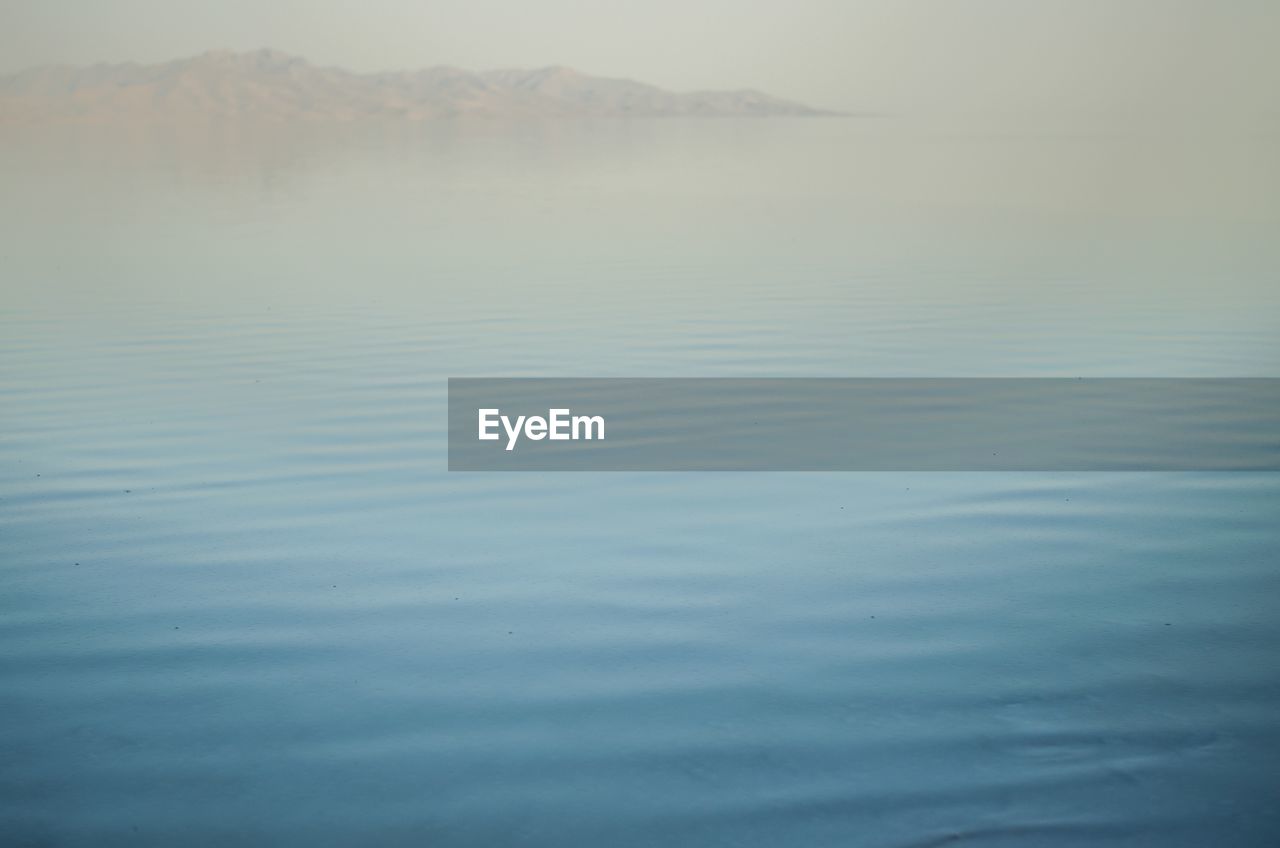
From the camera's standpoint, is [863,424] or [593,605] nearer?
[593,605]

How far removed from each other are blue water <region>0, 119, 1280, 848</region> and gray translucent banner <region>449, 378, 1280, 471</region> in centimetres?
31

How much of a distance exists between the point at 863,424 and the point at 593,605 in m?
3.29

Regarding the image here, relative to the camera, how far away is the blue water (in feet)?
12.5

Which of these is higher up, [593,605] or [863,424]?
[863,424]

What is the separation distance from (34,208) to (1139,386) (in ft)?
67.7

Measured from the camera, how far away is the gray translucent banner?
24.3ft

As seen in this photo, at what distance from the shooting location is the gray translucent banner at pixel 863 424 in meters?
7.40

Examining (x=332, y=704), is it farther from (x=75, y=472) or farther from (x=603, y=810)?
(x=75, y=472)

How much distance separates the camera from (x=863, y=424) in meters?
8.14

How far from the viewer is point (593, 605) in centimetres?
527

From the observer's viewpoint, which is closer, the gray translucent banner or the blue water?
the blue water

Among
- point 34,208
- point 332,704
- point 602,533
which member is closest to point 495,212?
point 34,208

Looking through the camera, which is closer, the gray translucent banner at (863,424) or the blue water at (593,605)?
the blue water at (593,605)

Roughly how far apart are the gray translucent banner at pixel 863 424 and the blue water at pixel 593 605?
0.31 metres
